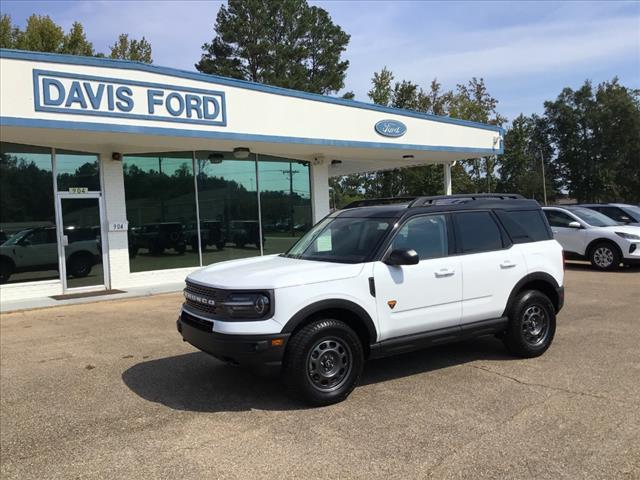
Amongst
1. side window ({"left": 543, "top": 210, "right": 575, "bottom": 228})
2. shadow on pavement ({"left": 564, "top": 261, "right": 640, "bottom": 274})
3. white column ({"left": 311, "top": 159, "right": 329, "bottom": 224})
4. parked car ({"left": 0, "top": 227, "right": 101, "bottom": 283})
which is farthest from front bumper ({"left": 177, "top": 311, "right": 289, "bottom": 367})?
side window ({"left": 543, "top": 210, "right": 575, "bottom": 228})

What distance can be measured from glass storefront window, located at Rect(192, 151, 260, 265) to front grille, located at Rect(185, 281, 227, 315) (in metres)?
8.66

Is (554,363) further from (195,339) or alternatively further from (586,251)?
(586,251)

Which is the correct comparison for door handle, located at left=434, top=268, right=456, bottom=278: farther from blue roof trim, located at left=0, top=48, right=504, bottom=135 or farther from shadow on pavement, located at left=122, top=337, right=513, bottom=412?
blue roof trim, located at left=0, top=48, right=504, bottom=135

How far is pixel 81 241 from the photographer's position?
39.1 feet

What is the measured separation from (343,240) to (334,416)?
6.00ft

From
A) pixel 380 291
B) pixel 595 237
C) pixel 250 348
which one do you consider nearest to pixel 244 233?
pixel 595 237

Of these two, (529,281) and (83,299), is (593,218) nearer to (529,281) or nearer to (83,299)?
(529,281)

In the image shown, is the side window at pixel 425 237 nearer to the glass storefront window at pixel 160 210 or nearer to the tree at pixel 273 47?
the glass storefront window at pixel 160 210

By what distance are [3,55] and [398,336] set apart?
858 centimetres

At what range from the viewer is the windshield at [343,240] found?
522cm

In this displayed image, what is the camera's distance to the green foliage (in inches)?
2405

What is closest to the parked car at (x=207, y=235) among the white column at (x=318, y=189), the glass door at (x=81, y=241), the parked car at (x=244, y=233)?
the parked car at (x=244, y=233)

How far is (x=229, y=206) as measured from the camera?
14164mm

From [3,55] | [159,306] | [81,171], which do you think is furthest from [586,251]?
[3,55]
